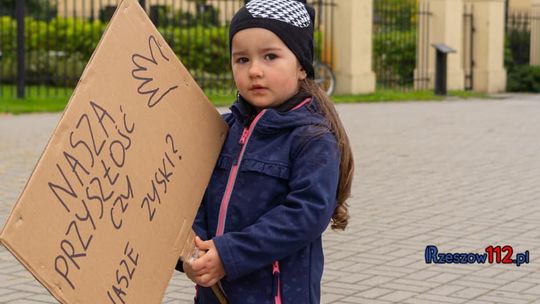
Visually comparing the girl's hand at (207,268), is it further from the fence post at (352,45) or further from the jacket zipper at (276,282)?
the fence post at (352,45)

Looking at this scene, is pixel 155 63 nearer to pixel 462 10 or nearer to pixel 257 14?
pixel 257 14

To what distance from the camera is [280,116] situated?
288cm

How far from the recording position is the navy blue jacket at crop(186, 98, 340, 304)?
279 cm

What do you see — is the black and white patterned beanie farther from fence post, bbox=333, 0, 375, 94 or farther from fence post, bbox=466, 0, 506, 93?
fence post, bbox=466, 0, 506, 93

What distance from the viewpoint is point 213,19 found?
24.4 m

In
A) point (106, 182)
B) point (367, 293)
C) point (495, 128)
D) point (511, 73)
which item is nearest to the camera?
point (106, 182)

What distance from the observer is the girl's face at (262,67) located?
2.87 metres

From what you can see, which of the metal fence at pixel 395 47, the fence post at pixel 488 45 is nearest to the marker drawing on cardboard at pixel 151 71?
the metal fence at pixel 395 47

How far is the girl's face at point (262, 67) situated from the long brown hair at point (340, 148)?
0.10 meters

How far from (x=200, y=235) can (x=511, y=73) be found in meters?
22.7

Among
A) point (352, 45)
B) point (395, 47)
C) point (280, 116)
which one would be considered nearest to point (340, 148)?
point (280, 116)

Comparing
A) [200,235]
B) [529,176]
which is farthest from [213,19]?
[200,235]

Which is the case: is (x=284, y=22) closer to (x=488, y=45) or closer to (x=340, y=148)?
(x=340, y=148)

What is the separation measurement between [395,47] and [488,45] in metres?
2.00
